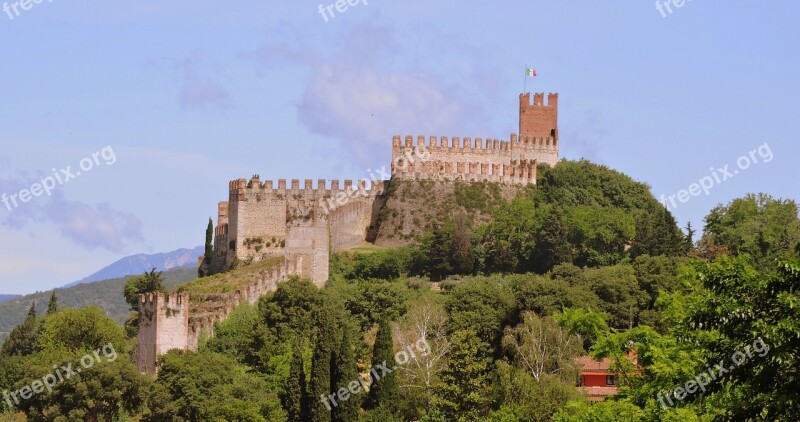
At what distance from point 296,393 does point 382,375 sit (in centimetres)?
330

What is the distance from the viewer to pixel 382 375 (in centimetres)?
6138

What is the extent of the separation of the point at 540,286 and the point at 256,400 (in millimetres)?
14225

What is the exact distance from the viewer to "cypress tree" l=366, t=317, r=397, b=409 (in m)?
60.9

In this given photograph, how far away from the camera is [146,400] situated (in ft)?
204

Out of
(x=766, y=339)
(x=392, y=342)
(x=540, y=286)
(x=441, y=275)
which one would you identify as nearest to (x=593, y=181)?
(x=441, y=275)

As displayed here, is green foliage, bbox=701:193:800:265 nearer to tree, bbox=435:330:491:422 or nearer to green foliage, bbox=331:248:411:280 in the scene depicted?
green foliage, bbox=331:248:411:280

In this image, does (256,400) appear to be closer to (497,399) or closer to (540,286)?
(497,399)

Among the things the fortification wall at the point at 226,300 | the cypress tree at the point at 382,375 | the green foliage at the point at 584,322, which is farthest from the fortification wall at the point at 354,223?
the green foliage at the point at 584,322

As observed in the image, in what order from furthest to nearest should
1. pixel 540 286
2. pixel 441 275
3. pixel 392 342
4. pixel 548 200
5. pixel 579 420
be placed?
pixel 548 200 < pixel 441 275 < pixel 540 286 < pixel 392 342 < pixel 579 420

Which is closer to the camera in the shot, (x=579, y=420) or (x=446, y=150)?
(x=579, y=420)

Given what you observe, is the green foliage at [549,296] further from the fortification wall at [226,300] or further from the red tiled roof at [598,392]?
the fortification wall at [226,300]

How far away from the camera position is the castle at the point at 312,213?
226ft

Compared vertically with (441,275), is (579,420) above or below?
below

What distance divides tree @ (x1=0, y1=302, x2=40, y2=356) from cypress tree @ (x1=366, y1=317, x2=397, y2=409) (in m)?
31.4
